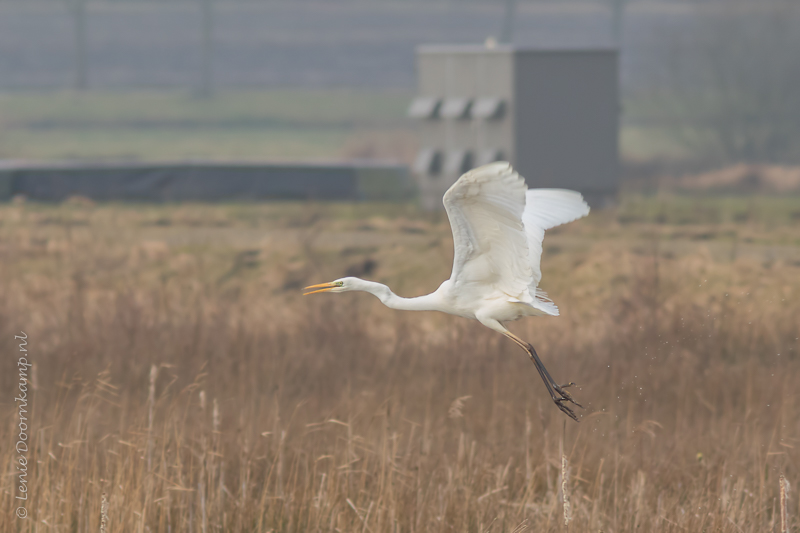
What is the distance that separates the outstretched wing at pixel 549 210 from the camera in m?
4.87

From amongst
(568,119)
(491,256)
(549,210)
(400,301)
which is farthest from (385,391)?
(568,119)

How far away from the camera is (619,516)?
23.9ft

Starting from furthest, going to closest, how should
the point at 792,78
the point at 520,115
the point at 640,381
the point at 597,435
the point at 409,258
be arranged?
the point at 792,78, the point at 520,115, the point at 409,258, the point at 640,381, the point at 597,435

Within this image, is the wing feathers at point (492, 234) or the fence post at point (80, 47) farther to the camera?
the fence post at point (80, 47)

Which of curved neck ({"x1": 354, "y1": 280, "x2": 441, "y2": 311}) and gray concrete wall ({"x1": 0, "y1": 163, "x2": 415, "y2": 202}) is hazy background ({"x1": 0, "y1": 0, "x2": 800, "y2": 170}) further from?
curved neck ({"x1": 354, "y1": 280, "x2": 441, "y2": 311})

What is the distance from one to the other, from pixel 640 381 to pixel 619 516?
2.76 meters

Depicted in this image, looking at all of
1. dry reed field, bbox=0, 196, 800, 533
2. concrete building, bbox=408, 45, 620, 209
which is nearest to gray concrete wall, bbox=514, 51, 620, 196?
concrete building, bbox=408, 45, 620, 209

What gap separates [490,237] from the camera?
165 inches

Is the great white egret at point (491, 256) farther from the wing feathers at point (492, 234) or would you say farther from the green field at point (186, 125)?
the green field at point (186, 125)

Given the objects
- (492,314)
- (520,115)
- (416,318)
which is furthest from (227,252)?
(492,314)

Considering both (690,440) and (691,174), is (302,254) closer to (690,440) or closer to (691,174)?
(690,440)

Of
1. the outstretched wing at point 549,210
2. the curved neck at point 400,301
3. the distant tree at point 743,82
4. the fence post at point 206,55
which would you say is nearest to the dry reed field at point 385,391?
the outstretched wing at point 549,210

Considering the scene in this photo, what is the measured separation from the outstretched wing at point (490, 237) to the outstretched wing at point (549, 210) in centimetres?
57

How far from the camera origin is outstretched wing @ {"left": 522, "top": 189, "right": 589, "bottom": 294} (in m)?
4.87
